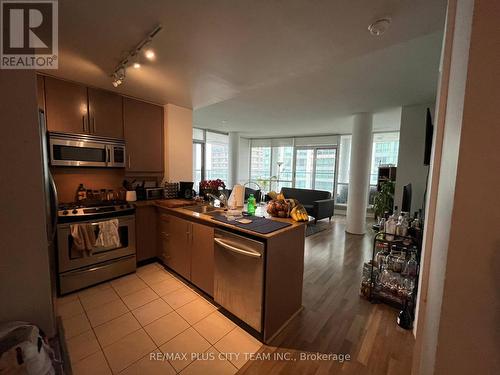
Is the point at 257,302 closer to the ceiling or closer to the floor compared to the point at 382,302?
closer to the ceiling

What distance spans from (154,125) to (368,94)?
3.39 m

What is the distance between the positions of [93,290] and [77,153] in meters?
1.61

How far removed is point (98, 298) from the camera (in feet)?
7.08

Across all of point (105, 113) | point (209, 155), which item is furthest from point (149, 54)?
point (209, 155)

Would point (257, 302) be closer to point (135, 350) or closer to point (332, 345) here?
point (332, 345)

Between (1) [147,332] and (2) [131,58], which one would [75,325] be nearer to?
(1) [147,332]

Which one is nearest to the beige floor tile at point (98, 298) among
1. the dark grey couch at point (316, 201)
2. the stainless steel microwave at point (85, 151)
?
the stainless steel microwave at point (85, 151)

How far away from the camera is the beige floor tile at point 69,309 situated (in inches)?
75.3

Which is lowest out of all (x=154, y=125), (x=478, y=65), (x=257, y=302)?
(x=257, y=302)

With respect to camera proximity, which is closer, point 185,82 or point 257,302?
point 257,302

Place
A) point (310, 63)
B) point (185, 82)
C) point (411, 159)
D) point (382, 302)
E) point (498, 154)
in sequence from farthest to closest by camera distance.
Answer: point (411, 159) < point (185, 82) < point (382, 302) < point (310, 63) < point (498, 154)

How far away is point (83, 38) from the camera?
5.28 feet

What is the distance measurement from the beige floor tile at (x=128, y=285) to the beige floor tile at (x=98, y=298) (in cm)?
6

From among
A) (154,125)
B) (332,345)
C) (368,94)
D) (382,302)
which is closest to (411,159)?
(368,94)
